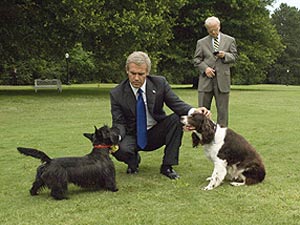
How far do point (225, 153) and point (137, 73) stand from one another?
1488mm

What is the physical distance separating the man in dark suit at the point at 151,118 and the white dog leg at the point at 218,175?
684mm

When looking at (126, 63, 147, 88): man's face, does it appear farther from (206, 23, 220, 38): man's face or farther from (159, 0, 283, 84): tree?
(159, 0, 283, 84): tree

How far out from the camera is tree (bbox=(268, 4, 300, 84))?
248ft

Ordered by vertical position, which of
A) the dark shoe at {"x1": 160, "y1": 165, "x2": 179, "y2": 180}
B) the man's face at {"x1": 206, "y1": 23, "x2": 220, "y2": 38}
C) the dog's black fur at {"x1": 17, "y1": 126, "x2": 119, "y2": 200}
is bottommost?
the dark shoe at {"x1": 160, "y1": 165, "x2": 179, "y2": 180}

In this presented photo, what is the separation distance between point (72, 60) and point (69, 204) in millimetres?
46778

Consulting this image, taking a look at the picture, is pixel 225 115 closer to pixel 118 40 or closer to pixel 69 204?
pixel 69 204

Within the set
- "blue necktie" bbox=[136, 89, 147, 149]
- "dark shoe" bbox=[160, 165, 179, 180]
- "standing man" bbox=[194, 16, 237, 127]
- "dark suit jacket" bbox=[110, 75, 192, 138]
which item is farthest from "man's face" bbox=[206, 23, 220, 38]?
"dark shoe" bbox=[160, 165, 179, 180]

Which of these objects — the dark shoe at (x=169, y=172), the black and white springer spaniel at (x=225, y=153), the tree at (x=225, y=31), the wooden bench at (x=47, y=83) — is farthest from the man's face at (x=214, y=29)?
the tree at (x=225, y=31)

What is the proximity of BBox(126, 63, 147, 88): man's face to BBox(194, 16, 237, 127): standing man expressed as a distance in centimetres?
241

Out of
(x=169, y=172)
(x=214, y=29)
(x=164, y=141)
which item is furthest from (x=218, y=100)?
(x=169, y=172)

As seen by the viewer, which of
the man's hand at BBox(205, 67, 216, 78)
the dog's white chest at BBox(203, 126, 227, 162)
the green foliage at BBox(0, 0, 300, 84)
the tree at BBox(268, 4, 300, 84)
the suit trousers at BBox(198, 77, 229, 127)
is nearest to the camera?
the dog's white chest at BBox(203, 126, 227, 162)

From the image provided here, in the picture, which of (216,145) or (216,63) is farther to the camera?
(216,63)

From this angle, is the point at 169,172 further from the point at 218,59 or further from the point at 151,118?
the point at 218,59

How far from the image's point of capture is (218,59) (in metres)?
7.89
